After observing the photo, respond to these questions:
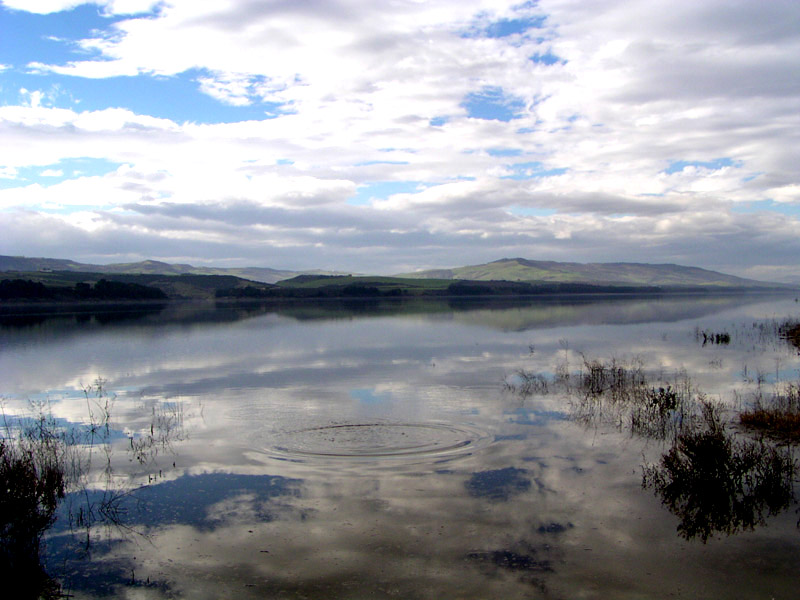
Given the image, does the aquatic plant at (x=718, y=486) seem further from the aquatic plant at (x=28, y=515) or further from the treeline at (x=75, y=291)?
the treeline at (x=75, y=291)

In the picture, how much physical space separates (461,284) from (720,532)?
159 m

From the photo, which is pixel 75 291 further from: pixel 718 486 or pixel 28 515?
pixel 718 486

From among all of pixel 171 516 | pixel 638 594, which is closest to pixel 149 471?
pixel 171 516

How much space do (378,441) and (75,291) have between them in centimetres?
10611

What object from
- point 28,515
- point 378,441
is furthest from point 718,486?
point 28,515

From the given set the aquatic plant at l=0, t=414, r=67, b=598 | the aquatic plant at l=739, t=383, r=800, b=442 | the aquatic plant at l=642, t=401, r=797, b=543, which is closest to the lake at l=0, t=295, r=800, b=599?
the aquatic plant at l=642, t=401, r=797, b=543

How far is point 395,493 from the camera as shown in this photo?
33.2 feet

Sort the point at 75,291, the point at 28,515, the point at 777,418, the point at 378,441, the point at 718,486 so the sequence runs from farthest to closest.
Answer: the point at 75,291 < the point at 777,418 < the point at 378,441 < the point at 718,486 < the point at 28,515

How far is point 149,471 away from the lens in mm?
11742

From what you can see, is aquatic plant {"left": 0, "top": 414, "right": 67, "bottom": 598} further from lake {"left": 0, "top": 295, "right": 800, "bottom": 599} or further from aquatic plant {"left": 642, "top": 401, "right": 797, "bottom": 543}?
aquatic plant {"left": 642, "top": 401, "right": 797, "bottom": 543}

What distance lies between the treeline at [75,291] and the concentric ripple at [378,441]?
98.0 m

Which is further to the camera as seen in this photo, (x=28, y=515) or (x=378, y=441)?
(x=378, y=441)

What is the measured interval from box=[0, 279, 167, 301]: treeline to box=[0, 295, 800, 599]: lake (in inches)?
3322

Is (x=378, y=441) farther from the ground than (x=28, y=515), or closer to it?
farther from the ground
